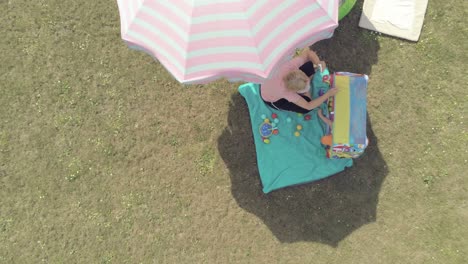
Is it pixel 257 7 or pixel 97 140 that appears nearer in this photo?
pixel 257 7

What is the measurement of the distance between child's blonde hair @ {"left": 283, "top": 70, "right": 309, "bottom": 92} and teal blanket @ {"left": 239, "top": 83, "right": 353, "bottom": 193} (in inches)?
37.1

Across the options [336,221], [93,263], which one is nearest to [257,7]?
[336,221]

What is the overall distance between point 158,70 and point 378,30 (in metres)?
3.93

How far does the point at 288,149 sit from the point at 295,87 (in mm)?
1243

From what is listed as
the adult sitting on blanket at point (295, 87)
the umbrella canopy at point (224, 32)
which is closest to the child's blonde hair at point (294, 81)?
the adult sitting on blanket at point (295, 87)

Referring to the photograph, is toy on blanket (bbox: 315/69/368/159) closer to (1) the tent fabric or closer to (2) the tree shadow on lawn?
(2) the tree shadow on lawn

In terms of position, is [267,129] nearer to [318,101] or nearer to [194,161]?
[318,101]

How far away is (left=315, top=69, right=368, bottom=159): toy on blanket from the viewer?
616 cm

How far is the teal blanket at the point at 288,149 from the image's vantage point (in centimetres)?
670

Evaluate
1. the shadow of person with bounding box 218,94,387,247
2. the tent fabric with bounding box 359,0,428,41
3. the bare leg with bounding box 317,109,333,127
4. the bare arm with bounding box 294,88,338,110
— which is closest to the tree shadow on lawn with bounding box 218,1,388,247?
the shadow of person with bounding box 218,94,387,247

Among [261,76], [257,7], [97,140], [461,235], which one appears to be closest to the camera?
[257,7]

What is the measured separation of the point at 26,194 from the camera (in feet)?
22.6

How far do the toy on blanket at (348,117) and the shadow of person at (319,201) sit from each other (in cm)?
57

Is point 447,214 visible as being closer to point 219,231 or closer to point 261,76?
point 219,231
